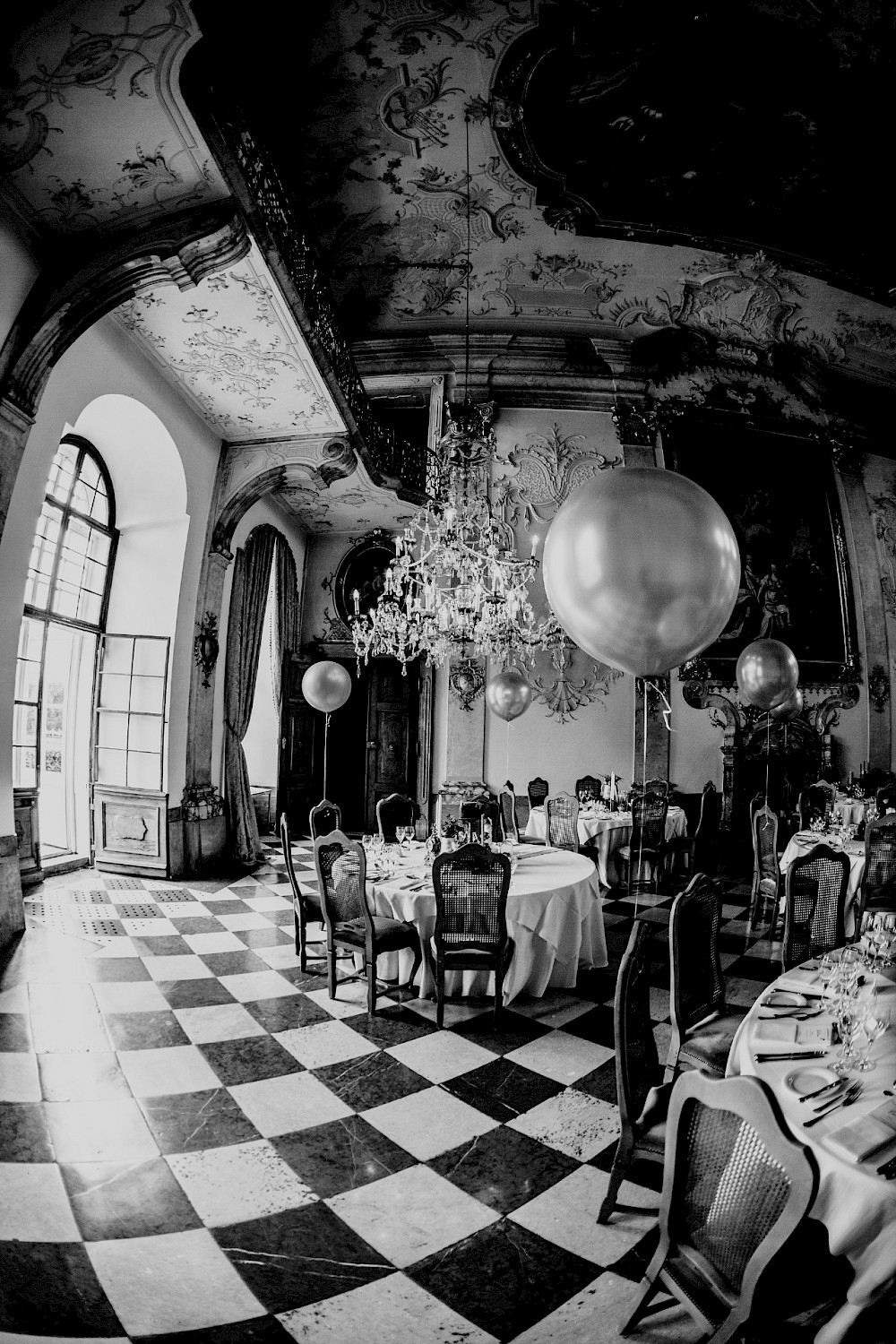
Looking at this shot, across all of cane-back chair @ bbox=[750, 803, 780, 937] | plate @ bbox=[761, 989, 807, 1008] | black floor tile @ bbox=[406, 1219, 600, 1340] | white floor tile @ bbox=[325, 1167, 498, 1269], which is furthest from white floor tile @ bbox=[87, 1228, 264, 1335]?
cane-back chair @ bbox=[750, 803, 780, 937]

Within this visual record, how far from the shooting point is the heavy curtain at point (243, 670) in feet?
26.0

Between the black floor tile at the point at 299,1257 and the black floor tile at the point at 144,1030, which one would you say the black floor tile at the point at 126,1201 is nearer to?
the black floor tile at the point at 299,1257

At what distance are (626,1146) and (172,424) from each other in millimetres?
6916

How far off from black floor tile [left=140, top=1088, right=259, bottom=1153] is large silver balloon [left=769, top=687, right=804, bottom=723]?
5605 millimetres

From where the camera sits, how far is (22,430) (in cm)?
439

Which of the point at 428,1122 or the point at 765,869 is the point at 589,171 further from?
the point at 428,1122

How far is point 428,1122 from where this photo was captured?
2877mm

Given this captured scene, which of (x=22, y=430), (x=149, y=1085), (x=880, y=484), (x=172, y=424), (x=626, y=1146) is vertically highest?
(x=880, y=484)

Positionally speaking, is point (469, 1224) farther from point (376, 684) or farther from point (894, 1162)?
point (376, 684)

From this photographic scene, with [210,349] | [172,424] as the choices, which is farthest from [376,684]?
[210,349]

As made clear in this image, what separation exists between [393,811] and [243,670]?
9.93 feet

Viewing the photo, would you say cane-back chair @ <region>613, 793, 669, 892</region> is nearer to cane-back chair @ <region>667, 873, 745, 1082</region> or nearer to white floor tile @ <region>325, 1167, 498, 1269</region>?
cane-back chair @ <region>667, 873, 745, 1082</region>

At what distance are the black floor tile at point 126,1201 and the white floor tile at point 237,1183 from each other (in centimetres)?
5

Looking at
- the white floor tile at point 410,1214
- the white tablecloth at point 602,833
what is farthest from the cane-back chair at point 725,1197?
the white tablecloth at point 602,833
